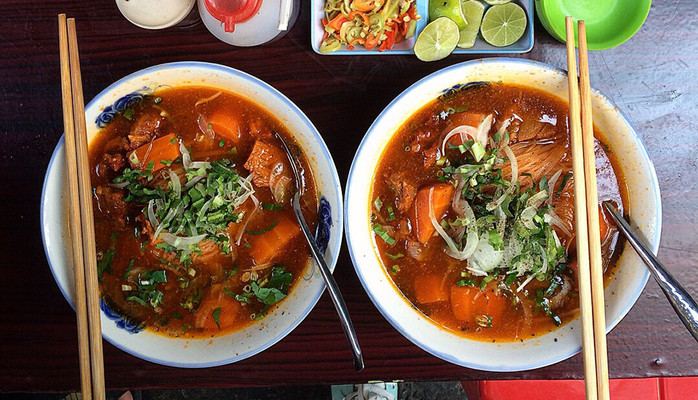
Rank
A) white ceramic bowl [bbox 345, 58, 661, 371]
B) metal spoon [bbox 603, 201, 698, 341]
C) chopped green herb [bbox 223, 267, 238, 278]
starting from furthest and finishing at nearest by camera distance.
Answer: chopped green herb [bbox 223, 267, 238, 278], white ceramic bowl [bbox 345, 58, 661, 371], metal spoon [bbox 603, 201, 698, 341]

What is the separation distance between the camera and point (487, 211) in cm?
193

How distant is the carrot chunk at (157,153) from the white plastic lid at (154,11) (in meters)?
0.41

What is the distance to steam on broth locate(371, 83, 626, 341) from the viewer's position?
6.29 ft

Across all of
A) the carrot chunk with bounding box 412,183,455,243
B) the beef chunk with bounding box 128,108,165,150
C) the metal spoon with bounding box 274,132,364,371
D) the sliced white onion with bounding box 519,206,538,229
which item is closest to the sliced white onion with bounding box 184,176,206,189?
the beef chunk with bounding box 128,108,165,150

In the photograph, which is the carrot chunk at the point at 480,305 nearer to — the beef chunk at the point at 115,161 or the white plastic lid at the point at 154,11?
the beef chunk at the point at 115,161

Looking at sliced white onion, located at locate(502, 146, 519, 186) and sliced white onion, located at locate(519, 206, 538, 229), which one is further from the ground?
sliced white onion, located at locate(502, 146, 519, 186)

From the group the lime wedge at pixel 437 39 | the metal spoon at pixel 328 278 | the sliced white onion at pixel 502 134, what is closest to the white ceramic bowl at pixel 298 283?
the metal spoon at pixel 328 278

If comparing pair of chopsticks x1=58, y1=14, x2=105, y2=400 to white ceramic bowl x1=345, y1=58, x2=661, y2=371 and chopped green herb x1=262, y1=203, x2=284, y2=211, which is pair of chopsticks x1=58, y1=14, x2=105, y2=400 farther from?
white ceramic bowl x1=345, y1=58, x2=661, y2=371

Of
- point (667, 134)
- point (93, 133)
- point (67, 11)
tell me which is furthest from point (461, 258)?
point (67, 11)

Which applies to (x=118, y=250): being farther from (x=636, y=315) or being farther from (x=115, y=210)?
(x=636, y=315)

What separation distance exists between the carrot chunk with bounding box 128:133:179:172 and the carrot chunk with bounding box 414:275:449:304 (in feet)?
3.34

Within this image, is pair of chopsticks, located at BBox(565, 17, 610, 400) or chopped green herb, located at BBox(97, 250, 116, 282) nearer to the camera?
pair of chopsticks, located at BBox(565, 17, 610, 400)

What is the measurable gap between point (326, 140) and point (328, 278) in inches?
21.4

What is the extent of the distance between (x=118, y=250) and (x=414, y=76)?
1293 mm
